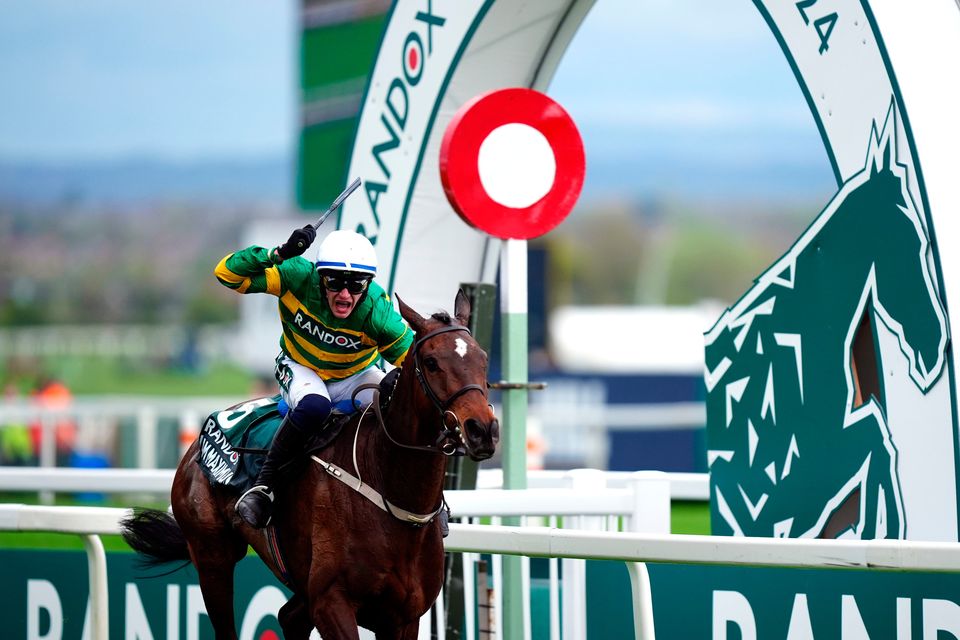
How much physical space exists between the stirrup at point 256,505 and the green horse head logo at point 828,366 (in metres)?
1.72

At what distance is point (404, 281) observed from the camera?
6.45m

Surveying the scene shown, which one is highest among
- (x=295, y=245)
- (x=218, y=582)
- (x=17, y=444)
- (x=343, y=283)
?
(x=295, y=245)

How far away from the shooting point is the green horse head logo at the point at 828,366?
14.3 ft

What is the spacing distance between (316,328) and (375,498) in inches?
26.0

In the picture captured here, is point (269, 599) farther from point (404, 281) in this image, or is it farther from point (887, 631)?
point (887, 631)

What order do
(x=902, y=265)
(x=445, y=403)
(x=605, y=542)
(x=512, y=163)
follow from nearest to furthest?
(x=605, y=542)
(x=445, y=403)
(x=902, y=265)
(x=512, y=163)

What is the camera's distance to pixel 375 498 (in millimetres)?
4305

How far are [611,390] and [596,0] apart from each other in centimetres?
1126

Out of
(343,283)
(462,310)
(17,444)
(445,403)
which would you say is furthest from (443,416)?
(17,444)

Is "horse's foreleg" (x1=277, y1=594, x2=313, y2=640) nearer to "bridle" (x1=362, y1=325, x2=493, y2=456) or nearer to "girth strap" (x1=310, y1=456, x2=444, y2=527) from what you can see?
"girth strap" (x1=310, y1=456, x2=444, y2=527)

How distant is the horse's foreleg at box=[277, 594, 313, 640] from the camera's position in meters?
4.75

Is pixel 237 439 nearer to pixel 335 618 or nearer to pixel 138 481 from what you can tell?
pixel 335 618

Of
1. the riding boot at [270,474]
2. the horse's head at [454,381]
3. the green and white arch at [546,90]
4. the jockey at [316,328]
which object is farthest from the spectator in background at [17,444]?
the horse's head at [454,381]

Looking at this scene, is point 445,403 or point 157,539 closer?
point 445,403
